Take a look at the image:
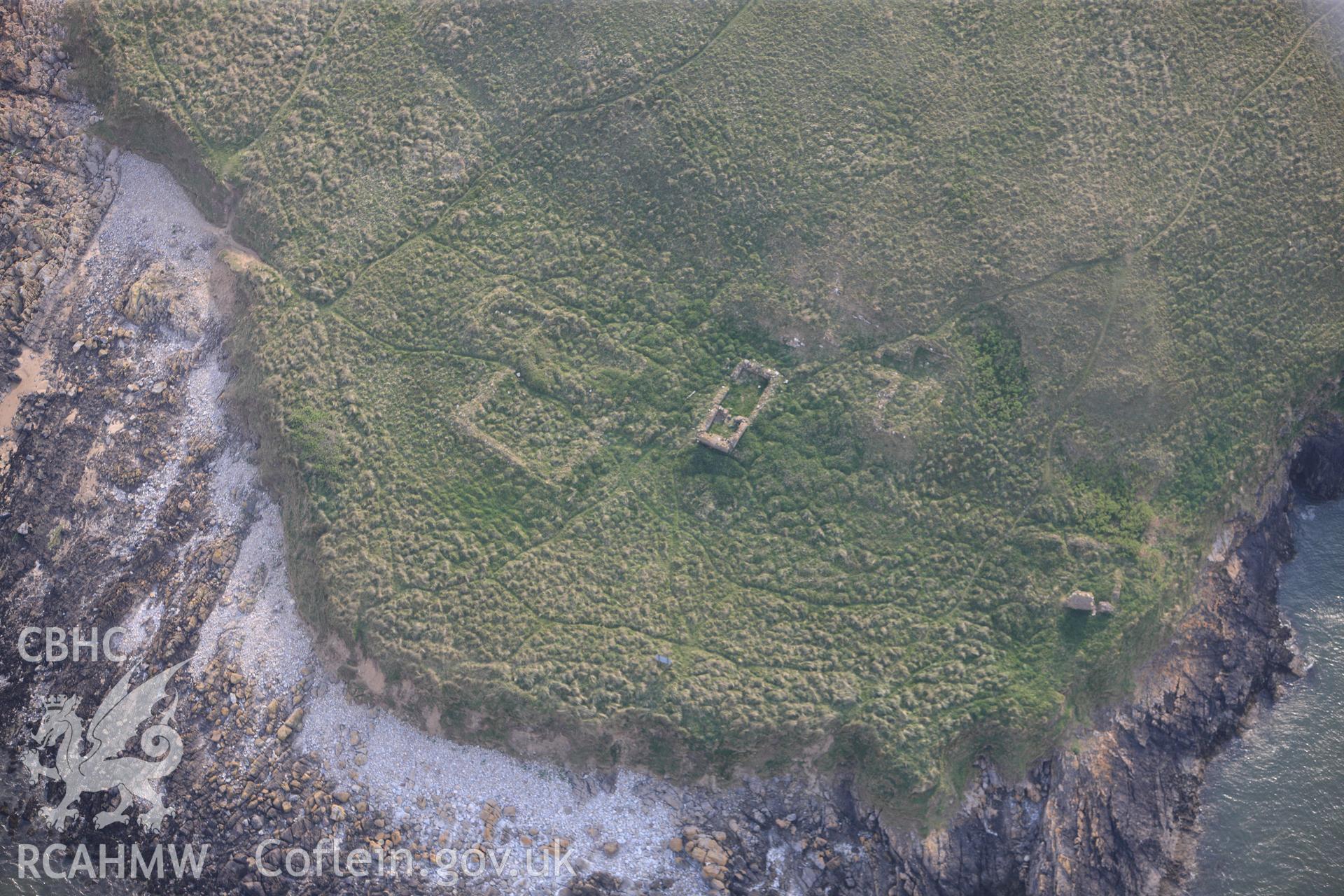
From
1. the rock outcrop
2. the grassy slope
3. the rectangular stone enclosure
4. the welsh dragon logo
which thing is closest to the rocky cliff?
→ the rock outcrop

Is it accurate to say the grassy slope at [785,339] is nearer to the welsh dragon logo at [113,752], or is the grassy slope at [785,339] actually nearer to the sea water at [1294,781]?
the sea water at [1294,781]

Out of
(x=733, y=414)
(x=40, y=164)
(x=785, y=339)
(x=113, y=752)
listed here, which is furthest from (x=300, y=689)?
(x=40, y=164)

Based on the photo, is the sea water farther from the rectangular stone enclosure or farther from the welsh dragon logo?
the welsh dragon logo

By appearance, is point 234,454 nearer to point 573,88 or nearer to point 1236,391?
point 573,88

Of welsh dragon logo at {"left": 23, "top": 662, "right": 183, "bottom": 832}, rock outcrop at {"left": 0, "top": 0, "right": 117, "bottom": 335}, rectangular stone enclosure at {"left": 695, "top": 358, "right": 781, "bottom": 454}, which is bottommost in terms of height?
welsh dragon logo at {"left": 23, "top": 662, "right": 183, "bottom": 832}

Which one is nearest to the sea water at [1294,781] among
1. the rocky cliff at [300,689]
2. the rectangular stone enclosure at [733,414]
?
the rocky cliff at [300,689]

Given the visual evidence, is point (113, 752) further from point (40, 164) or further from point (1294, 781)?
A: point (1294, 781)

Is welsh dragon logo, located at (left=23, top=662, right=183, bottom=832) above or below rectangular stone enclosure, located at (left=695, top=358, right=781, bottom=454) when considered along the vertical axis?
below
